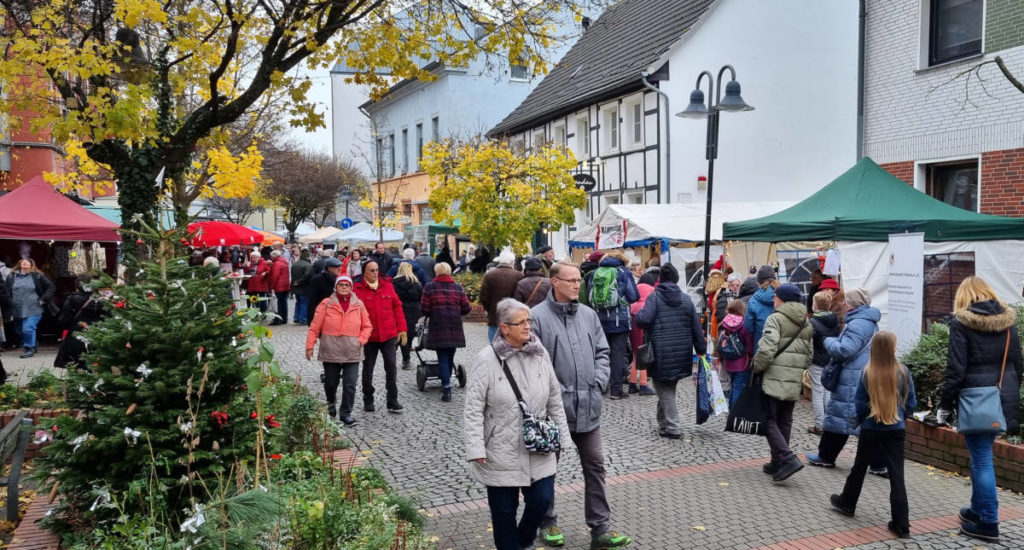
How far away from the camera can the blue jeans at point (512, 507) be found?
439cm

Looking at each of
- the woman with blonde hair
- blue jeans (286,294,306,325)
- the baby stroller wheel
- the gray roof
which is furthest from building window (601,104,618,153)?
Answer: the woman with blonde hair

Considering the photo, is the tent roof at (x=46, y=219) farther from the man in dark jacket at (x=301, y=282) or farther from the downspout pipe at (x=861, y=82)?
the downspout pipe at (x=861, y=82)

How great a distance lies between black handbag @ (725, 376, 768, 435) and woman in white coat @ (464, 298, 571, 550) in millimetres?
2654

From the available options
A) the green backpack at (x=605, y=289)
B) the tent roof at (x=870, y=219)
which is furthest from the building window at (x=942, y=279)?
the green backpack at (x=605, y=289)

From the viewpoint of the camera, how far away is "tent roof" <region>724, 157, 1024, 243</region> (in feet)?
33.7

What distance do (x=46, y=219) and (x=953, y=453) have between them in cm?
1372

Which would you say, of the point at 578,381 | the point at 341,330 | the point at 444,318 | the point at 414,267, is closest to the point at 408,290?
the point at 444,318

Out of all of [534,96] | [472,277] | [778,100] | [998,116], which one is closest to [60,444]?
[998,116]

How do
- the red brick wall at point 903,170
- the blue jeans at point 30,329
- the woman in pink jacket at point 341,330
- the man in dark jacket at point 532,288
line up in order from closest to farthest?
the woman in pink jacket at point 341,330 → the man in dark jacket at point 532,288 → the blue jeans at point 30,329 → the red brick wall at point 903,170

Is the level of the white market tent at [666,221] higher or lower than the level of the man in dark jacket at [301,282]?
higher

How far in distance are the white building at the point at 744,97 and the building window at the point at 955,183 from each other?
606cm

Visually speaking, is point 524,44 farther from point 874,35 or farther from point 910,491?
point 874,35

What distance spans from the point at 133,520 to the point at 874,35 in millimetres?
16023

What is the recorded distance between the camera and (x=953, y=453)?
22.3ft
